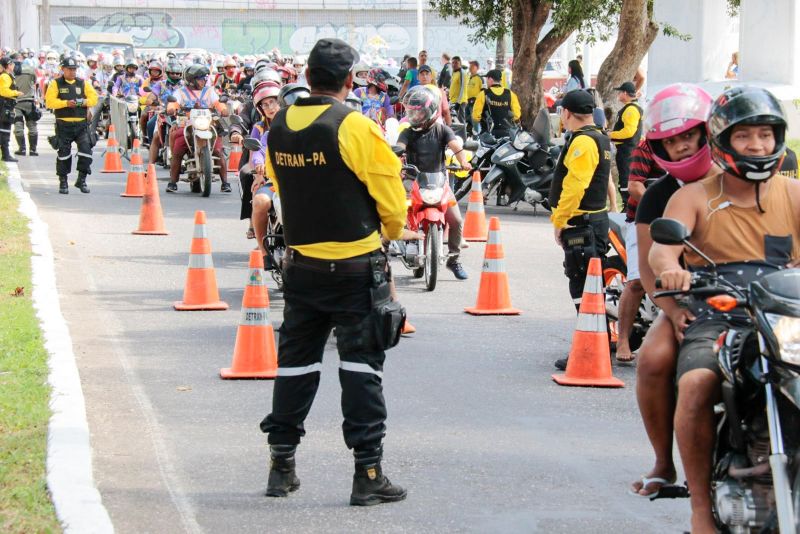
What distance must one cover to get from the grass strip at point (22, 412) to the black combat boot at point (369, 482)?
52.7 inches

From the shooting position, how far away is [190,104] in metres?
21.6

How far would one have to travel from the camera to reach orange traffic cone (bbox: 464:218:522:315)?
37.8ft

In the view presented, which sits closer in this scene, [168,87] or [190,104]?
[190,104]

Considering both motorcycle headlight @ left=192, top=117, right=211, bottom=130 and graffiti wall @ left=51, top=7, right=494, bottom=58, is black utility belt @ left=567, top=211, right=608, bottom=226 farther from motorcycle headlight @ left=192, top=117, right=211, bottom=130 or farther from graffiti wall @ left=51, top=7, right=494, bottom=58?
graffiti wall @ left=51, top=7, right=494, bottom=58

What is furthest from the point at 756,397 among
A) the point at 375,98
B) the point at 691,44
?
the point at 691,44

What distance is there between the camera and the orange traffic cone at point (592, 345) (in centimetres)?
880

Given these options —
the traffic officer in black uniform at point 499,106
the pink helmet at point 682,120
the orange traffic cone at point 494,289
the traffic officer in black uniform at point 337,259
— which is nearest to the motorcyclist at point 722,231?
the pink helmet at point 682,120

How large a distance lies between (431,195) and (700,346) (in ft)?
26.6

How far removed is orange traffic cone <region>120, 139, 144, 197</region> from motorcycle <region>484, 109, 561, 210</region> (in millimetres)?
5571

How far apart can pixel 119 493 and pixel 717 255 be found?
296cm

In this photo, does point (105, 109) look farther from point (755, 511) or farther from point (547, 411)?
point (755, 511)

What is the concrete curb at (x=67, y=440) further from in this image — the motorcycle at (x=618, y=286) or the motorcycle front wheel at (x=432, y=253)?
the motorcycle at (x=618, y=286)

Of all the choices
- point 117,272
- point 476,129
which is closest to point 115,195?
point 117,272

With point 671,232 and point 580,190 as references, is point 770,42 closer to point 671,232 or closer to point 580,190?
point 580,190
